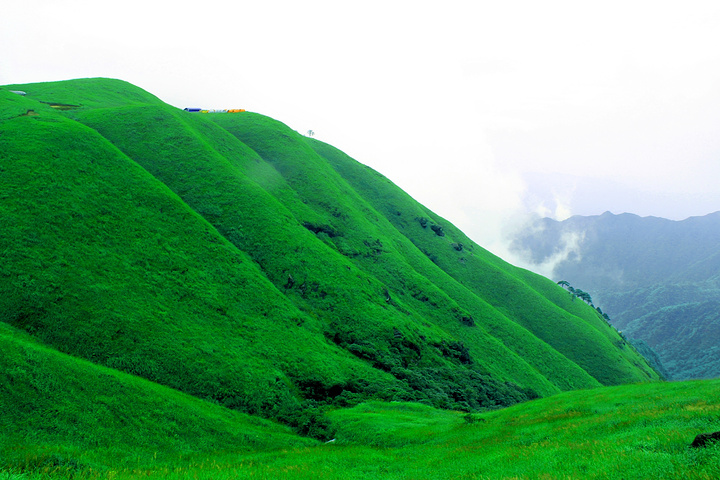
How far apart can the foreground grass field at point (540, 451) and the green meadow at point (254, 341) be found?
0.57 ft

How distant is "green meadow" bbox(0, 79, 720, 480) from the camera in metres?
20.2

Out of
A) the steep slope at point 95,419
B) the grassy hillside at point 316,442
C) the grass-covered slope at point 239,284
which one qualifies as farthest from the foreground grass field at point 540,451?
the grass-covered slope at point 239,284

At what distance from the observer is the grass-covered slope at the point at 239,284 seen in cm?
4606

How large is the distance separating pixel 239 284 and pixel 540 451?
59331 mm

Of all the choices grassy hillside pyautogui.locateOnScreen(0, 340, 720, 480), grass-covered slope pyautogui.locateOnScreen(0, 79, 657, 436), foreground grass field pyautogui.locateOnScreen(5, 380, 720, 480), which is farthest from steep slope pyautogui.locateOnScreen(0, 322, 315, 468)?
grass-covered slope pyautogui.locateOnScreen(0, 79, 657, 436)

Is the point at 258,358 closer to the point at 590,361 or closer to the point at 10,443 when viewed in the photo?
the point at 10,443

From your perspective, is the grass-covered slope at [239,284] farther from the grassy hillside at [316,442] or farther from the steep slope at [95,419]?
the steep slope at [95,419]

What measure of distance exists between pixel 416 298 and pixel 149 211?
237ft

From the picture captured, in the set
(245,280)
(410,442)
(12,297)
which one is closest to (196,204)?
(245,280)

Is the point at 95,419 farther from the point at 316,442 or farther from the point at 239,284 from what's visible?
the point at 239,284

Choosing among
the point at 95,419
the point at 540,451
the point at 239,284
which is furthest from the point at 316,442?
the point at 239,284

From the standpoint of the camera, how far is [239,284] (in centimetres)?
6706

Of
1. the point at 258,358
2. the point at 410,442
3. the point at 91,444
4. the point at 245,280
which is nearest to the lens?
the point at 91,444

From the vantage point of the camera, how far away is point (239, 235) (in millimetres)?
84938
